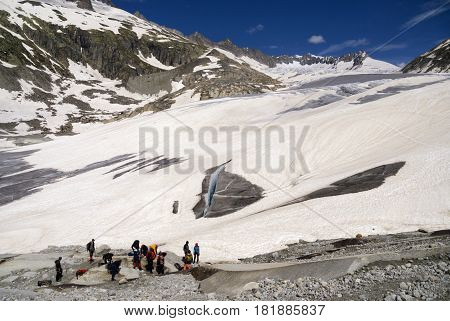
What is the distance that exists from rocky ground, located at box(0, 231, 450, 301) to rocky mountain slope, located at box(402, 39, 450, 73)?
535 ft

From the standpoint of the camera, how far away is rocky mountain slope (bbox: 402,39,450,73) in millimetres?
162375

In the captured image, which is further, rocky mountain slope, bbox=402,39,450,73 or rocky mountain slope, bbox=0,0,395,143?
rocky mountain slope, bbox=402,39,450,73

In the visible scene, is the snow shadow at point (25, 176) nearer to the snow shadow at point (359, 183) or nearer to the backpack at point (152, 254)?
the backpack at point (152, 254)

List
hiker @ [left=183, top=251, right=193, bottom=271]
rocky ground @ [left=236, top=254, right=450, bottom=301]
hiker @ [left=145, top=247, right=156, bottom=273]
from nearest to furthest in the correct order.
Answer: rocky ground @ [left=236, top=254, right=450, bottom=301] < hiker @ [left=145, top=247, right=156, bottom=273] < hiker @ [left=183, top=251, right=193, bottom=271]

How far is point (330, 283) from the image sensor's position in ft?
42.1

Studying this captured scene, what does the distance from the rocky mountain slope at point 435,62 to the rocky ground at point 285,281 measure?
163 m

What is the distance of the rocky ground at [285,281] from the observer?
1170 centimetres

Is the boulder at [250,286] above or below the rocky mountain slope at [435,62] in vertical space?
below

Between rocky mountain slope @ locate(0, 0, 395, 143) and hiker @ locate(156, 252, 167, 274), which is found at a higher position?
rocky mountain slope @ locate(0, 0, 395, 143)

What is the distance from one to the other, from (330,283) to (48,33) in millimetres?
208264

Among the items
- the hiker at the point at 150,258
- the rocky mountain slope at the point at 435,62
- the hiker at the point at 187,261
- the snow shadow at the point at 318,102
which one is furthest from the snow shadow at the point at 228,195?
the rocky mountain slope at the point at 435,62

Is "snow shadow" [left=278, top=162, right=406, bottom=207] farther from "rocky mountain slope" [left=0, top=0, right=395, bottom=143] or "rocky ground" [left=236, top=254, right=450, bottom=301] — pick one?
"rocky mountain slope" [left=0, top=0, right=395, bottom=143]

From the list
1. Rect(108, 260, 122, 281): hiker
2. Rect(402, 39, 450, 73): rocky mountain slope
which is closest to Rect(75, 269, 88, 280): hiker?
Rect(108, 260, 122, 281): hiker

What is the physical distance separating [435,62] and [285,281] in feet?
623
